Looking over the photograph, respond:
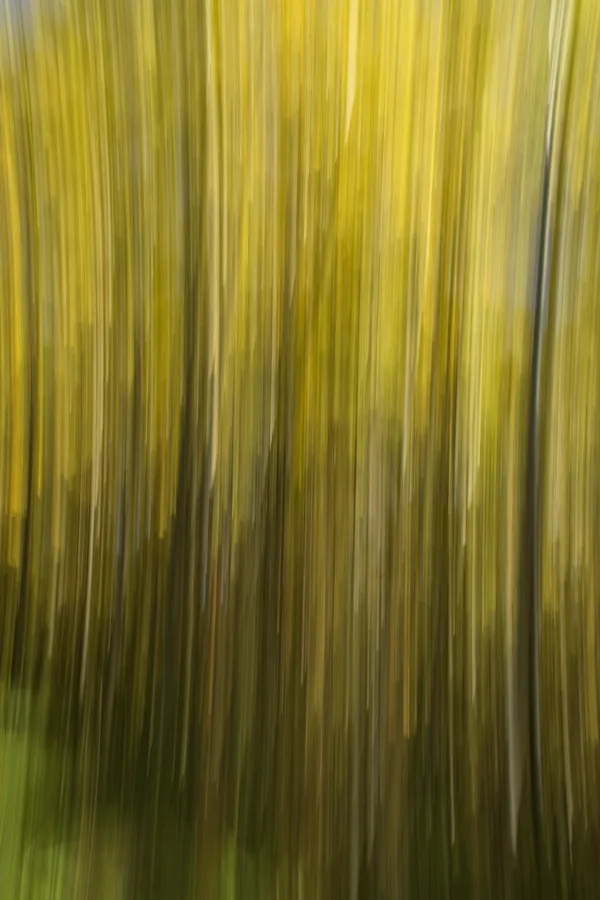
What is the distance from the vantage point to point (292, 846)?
347 mm

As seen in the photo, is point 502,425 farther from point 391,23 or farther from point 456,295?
point 391,23

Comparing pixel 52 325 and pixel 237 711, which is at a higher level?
pixel 52 325

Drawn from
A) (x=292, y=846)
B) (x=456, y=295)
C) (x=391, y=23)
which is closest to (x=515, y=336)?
(x=456, y=295)

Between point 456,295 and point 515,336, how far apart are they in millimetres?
33

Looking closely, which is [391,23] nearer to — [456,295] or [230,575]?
[456,295]

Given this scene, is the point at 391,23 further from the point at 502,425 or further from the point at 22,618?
the point at 22,618

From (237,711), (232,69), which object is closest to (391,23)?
(232,69)

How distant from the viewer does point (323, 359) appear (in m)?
0.36

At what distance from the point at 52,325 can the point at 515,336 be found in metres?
0.25

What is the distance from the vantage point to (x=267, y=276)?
37 cm

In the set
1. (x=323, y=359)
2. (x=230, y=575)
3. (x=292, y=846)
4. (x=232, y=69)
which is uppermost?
(x=232, y=69)

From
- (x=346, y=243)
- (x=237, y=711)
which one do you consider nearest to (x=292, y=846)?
(x=237, y=711)

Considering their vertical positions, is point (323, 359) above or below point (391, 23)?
below

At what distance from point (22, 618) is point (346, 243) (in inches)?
10.7
